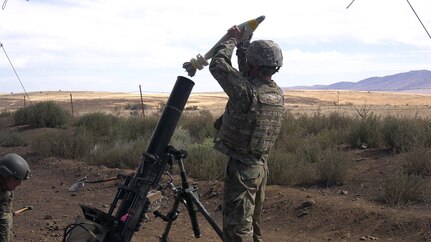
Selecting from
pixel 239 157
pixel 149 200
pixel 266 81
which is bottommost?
pixel 149 200

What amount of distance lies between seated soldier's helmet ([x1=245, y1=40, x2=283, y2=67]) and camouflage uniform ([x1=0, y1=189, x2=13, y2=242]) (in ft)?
7.73

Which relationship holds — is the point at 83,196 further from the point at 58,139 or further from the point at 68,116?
the point at 68,116

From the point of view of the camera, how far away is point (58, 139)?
14.4 metres

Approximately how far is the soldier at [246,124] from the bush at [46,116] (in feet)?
52.6

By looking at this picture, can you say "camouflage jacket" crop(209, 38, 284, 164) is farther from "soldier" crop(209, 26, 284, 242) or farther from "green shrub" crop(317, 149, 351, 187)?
"green shrub" crop(317, 149, 351, 187)

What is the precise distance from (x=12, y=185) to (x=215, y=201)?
4.72 metres

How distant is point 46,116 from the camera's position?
20.2m

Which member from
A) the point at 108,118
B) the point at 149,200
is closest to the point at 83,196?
the point at 149,200

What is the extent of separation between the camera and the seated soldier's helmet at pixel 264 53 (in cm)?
434

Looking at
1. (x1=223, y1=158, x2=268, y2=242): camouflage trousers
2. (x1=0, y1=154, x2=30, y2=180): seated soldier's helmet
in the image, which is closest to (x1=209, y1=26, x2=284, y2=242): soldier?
(x1=223, y1=158, x2=268, y2=242): camouflage trousers

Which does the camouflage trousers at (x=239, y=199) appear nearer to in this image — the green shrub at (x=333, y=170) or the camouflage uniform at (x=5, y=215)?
the camouflage uniform at (x=5, y=215)

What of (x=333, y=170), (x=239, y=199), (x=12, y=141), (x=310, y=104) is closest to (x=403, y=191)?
(x=333, y=170)

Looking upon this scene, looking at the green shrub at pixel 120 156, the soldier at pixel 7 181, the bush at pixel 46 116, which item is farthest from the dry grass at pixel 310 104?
the soldier at pixel 7 181

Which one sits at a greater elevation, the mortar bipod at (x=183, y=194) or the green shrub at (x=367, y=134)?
the mortar bipod at (x=183, y=194)
